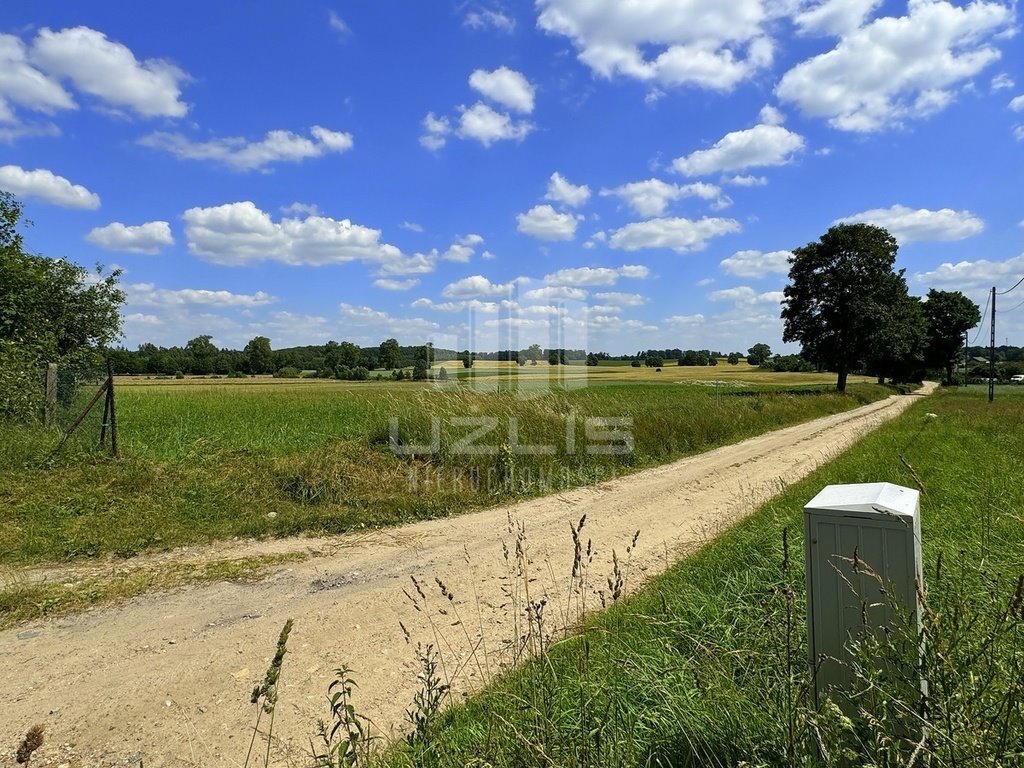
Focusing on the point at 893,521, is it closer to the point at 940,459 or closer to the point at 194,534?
the point at 194,534

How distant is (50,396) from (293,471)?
5.40 m

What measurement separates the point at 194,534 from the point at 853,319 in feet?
137

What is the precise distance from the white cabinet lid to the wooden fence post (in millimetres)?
12608

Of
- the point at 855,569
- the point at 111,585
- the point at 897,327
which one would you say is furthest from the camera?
the point at 897,327

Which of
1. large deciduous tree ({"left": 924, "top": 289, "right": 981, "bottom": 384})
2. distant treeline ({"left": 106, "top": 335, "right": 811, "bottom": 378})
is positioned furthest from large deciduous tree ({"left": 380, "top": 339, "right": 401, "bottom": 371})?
large deciduous tree ({"left": 924, "top": 289, "right": 981, "bottom": 384})

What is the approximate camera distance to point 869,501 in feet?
7.61

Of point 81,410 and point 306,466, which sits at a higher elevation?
point 81,410

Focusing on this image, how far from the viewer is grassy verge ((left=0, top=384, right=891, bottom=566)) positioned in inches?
270

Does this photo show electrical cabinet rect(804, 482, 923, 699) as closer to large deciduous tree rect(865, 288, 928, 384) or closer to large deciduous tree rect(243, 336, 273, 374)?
large deciduous tree rect(865, 288, 928, 384)

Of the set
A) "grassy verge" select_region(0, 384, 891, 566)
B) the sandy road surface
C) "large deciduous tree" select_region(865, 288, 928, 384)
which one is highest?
"large deciduous tree" select_region(865, 288, 928, 384)

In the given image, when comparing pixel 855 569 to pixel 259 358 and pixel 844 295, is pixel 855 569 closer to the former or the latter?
pixel 844 295

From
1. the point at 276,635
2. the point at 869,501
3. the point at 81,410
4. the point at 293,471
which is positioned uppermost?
the point at 869,501

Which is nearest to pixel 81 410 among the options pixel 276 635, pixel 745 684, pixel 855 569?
pixel 276 635

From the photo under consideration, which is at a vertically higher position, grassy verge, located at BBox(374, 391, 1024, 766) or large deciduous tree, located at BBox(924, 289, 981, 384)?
large deciduous tree, located at BBox(924, 289, 981, 384)
